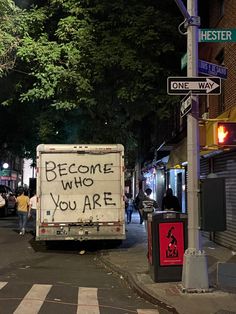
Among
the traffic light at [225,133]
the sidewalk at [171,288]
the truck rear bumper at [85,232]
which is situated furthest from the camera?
the truck rear bumper at [85,232]

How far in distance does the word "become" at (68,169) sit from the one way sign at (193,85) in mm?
6429

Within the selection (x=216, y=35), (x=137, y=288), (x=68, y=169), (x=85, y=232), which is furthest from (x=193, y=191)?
(x=68, y=169)

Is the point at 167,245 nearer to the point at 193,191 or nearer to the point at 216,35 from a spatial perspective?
the point at 193,191

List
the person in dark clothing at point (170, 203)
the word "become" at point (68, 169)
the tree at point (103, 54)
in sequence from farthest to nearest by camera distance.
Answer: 1. the person in dark clothing at point (170, 203)
2. the tree at point (103, 54)
3. the word "become" at point (68, 169)

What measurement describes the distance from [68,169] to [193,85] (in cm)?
699

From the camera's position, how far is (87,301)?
849 cm

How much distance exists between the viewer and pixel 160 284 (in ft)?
31.4

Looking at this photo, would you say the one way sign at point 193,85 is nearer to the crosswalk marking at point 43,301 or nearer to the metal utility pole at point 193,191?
the metal utility pole at point 193,191

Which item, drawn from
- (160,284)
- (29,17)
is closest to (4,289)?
(160,284)

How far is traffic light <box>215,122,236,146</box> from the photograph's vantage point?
30.2 ft

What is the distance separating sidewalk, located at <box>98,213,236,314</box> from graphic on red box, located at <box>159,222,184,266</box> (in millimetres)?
431

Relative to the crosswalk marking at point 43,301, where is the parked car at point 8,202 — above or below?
above

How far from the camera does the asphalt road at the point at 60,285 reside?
8.01 meters

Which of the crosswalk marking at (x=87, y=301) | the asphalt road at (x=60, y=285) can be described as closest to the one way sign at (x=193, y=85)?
the asphalt road at (x=60, y=285)
